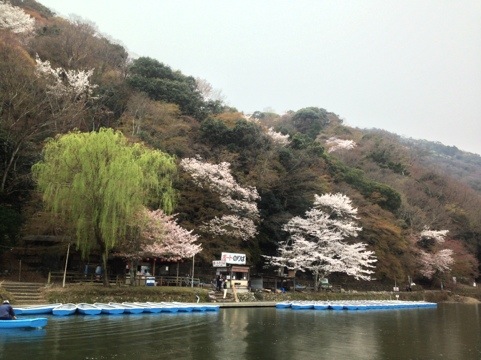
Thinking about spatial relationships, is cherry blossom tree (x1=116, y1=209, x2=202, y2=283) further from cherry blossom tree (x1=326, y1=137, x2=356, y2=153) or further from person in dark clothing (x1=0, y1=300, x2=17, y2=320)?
cherry blossom tree (x1=326, y1=137, x2=356, y2=153)

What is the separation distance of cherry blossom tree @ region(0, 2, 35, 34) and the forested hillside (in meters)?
0.17

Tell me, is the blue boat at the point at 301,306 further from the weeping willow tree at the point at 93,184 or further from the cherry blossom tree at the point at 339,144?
the cherry blossom tree at the point at 339,144

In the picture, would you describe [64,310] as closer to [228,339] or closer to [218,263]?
[228,339]

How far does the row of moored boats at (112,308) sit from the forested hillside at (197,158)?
497 centimetres

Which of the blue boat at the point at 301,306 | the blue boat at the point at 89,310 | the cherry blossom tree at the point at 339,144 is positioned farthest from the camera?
the cherry blossom tree at the point at 339,144

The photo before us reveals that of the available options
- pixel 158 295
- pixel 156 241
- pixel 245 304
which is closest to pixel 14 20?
pixel 156 241

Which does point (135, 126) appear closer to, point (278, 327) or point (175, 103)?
point (175, 103)

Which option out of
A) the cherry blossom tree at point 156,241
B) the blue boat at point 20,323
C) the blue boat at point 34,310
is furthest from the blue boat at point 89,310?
the cherry blossom tree at point 156,241

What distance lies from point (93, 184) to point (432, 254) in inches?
1562

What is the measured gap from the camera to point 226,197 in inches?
1248

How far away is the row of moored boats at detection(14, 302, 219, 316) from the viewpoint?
17.8 metres

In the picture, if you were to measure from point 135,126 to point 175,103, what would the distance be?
8024 mm

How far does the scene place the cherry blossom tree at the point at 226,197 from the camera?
3116 cm

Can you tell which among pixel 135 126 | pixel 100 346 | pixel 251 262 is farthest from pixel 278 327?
pixel 135 126
